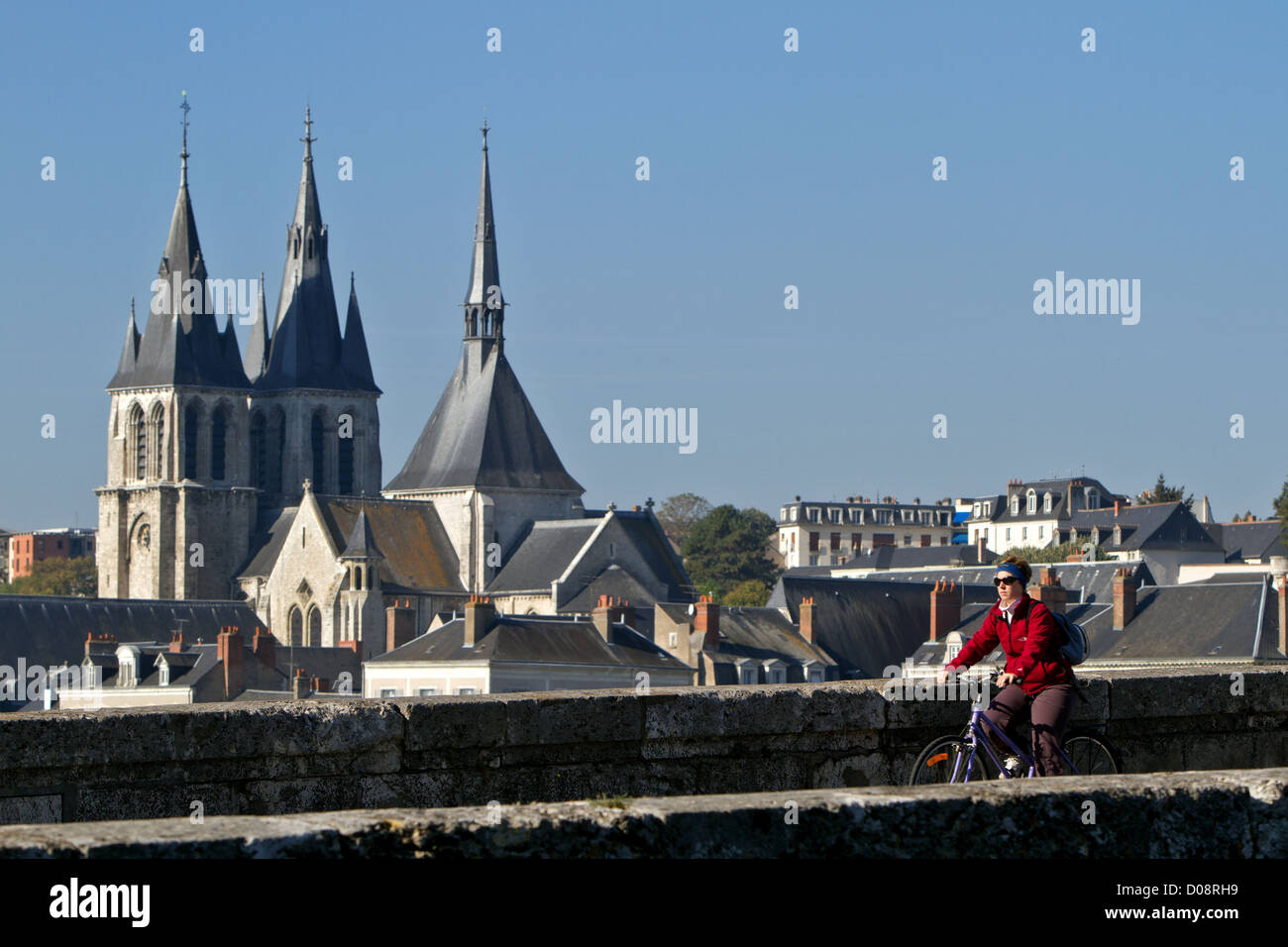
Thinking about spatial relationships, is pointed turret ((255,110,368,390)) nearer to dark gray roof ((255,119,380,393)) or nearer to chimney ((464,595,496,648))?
dark gray roof ((255,119,380,393))

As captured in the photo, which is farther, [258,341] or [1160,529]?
[1160,529]

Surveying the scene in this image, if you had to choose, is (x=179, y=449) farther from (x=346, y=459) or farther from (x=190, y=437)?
(x=346, y=459)

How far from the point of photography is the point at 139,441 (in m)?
104

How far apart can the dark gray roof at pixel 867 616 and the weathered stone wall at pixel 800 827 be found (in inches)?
2851

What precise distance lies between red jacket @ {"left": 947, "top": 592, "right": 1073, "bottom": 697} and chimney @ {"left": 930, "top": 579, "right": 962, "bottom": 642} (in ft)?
225

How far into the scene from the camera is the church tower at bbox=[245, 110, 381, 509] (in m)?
103

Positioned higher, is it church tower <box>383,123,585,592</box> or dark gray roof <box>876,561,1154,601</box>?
church tower <box>383,123,585,592</box>

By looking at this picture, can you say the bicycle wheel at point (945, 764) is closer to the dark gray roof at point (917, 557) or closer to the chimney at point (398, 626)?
the chimney at point (398, 626)

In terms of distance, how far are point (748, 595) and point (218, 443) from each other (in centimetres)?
3898

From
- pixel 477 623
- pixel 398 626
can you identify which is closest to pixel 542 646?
pixel 477 623

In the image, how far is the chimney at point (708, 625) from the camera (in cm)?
7519

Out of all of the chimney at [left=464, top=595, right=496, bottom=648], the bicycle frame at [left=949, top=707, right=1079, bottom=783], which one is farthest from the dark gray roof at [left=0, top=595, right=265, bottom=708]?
the bicycle frame at [left=949, top=707, right=1079, bottom=783]
